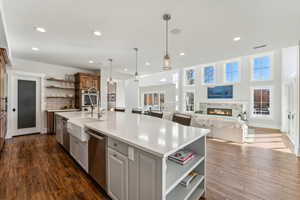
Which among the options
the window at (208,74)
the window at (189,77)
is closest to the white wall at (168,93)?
the window at (189,77)

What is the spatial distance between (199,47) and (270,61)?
5110 millimetres

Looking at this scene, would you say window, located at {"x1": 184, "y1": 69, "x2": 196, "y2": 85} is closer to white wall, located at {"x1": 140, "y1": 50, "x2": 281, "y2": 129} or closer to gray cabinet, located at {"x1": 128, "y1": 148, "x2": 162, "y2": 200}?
white wall, located at {"x1": 140, "y1": 50, "x2": 281, "y2": 129}

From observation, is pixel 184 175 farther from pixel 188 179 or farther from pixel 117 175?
pixel 117 175

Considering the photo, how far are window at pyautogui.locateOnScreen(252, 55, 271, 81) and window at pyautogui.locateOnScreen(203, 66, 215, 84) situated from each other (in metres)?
2.04

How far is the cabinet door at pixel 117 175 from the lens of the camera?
1.38m

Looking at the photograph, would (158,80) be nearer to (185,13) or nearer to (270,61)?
(270,61)

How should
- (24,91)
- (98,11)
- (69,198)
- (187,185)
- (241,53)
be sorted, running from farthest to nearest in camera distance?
1. (24,91)
2. (241,53)
3. (98,11)
4. (69,198)
5. (187,185)

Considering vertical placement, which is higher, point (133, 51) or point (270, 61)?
point (270, 61)

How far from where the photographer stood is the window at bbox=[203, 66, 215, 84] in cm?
845

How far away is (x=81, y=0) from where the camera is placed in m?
1.99

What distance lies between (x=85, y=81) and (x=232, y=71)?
25.6 ft

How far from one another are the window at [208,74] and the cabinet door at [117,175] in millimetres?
8314

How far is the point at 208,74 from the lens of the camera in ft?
28.5

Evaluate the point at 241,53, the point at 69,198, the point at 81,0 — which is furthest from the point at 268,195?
the point at 241,53
